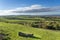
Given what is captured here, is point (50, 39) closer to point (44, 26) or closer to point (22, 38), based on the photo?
point (22, 38)

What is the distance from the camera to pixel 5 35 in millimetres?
14352

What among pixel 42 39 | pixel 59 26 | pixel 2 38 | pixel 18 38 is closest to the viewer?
pixel 2 38

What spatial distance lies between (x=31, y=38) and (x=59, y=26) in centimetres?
1265

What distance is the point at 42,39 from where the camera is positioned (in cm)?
1623

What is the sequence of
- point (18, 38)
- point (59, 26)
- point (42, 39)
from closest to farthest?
point (18, 38)
point (42, 39)
point (59, 26)

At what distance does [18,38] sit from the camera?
1516 cm

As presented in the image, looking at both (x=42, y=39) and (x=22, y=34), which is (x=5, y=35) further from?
(x=42, y=39)

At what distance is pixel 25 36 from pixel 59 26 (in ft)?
42.0

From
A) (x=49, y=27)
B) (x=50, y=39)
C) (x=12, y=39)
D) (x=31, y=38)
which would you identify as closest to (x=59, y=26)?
(x=49, y=27)

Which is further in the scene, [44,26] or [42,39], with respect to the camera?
[44,26]

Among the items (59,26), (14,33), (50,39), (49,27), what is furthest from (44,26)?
(14,33)

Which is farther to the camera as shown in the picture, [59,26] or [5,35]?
[59,26]

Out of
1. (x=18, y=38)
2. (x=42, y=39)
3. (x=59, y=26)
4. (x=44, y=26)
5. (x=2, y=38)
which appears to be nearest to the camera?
(x=2, y=38)

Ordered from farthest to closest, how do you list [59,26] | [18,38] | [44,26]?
[59,26]
[44,26]
[18,38]
